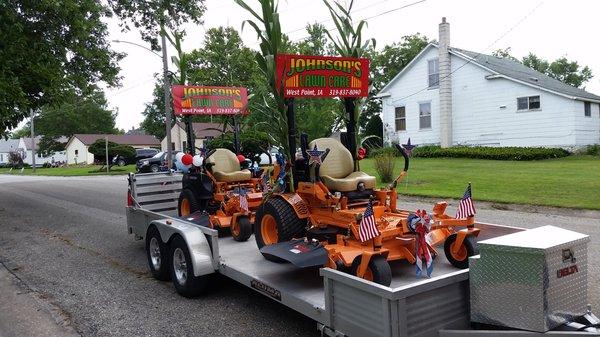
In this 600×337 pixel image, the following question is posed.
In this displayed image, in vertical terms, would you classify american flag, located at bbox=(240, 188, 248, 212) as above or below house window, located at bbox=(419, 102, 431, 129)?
below

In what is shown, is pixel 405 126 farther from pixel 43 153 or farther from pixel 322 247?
pixel 43 153

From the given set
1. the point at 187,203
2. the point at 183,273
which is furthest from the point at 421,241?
the point at 187,203

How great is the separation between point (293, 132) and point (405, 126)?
24.0 meters

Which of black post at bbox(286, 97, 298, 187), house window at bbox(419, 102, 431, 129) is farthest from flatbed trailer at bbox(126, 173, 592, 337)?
house window at bbox(419, 102, 431, 129)

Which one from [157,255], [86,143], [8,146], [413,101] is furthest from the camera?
[8,146]

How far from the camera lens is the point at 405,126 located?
1143 inches

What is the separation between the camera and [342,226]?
5.17 metres

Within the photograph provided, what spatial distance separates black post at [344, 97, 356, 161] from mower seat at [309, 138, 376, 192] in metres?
0.30

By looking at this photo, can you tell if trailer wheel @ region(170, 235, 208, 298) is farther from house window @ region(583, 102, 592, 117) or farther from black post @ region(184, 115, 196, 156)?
house window @ region(583, 102, 592, 117)

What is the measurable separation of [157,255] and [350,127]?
2891mm

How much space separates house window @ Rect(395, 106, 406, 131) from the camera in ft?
95.9

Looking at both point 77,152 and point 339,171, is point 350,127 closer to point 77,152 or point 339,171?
point 339,171

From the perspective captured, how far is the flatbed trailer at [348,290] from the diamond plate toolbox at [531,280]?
0.73 feet

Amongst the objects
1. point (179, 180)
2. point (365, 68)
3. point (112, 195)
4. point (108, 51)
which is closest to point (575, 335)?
point (365, 68)
